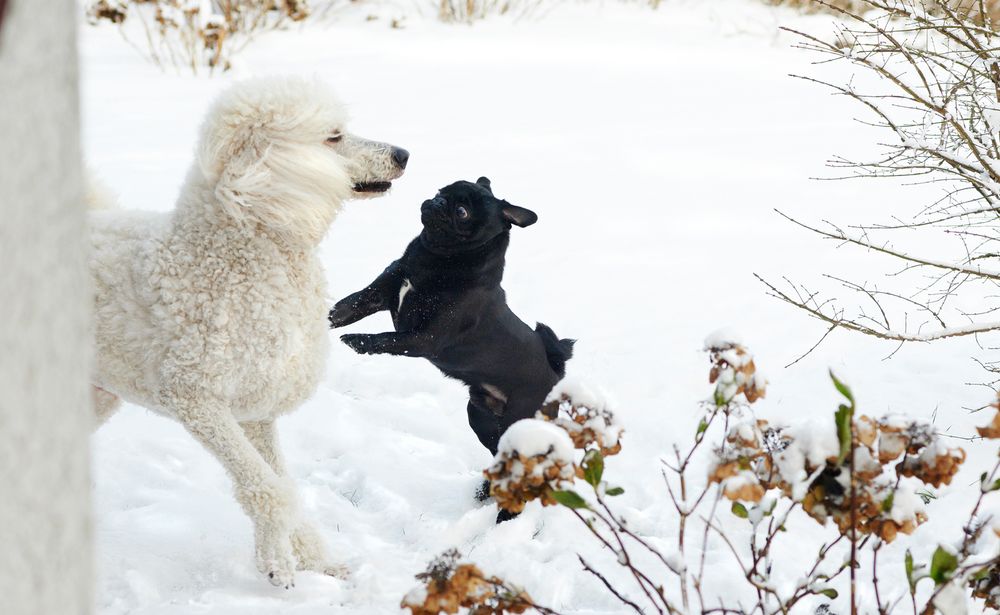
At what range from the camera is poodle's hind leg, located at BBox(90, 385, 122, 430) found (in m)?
3.15

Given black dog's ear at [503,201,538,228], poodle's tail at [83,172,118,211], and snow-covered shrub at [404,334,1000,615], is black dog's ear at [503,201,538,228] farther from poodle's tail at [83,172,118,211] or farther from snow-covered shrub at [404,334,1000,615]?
snow-covered shrub at [404,334,1000,615]

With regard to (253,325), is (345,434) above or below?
below

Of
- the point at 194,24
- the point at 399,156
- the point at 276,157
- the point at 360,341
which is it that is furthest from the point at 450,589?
the point at 194,24

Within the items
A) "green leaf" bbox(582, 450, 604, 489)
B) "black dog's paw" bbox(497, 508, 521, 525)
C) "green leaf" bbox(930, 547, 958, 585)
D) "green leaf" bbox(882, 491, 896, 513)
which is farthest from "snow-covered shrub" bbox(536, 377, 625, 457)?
"black dog's paw" bbox(497, 508, 521, 525)

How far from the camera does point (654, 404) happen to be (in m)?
4.38

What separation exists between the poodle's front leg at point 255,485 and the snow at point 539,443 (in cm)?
141

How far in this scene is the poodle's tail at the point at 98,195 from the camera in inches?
120

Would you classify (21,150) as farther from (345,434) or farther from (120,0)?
(120,0)

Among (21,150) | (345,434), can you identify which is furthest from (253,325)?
(21,150)

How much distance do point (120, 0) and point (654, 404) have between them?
7.84 meters

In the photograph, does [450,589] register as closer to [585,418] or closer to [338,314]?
[585,418]

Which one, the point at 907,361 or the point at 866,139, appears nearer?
the point at 907,361

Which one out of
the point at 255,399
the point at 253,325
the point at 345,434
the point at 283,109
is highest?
the point at 283,109

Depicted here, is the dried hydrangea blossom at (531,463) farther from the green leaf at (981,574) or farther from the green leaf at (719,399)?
the green leaf at (981,574)
